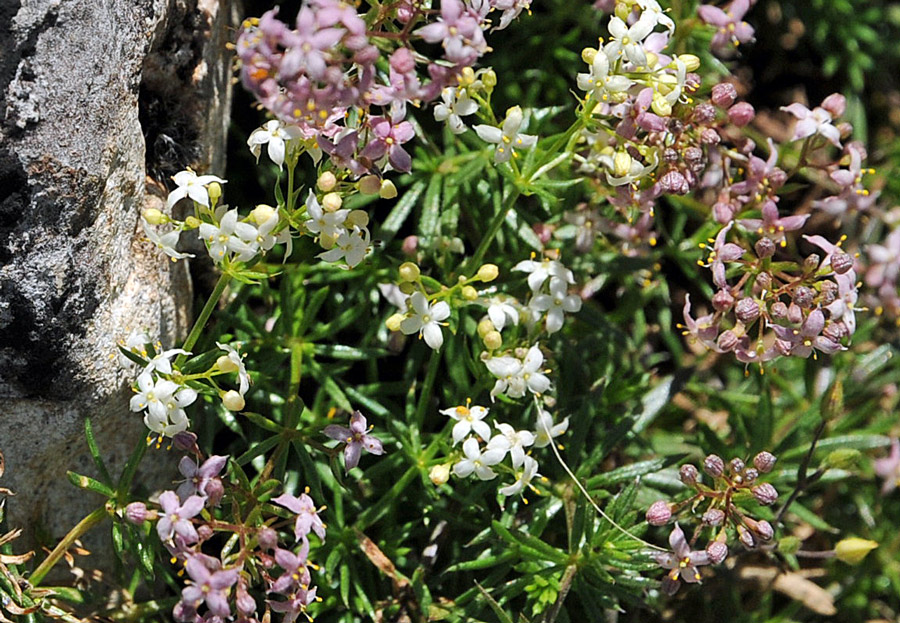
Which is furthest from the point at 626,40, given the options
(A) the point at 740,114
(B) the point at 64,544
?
(B) the point at 64,544

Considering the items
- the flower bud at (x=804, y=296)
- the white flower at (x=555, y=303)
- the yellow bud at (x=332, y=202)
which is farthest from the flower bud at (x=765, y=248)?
the yellow bud at (x=332, y=202)

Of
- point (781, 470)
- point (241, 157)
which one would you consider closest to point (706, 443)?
point (781, 470)

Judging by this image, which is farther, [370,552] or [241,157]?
[241,157]

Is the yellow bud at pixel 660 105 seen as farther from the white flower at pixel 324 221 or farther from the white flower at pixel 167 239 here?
the white flower at pixel 167 239

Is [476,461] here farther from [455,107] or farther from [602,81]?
[602,81]

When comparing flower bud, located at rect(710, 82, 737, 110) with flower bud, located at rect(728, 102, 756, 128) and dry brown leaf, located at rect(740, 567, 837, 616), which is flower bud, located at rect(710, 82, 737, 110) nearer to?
flower bud, located at rect(728, 102, 756, 128)

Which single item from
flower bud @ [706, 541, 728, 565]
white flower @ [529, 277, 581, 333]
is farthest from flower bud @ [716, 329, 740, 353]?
flower bud @ [706, 541, 728, 565]

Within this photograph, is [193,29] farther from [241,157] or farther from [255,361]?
[255,361]
